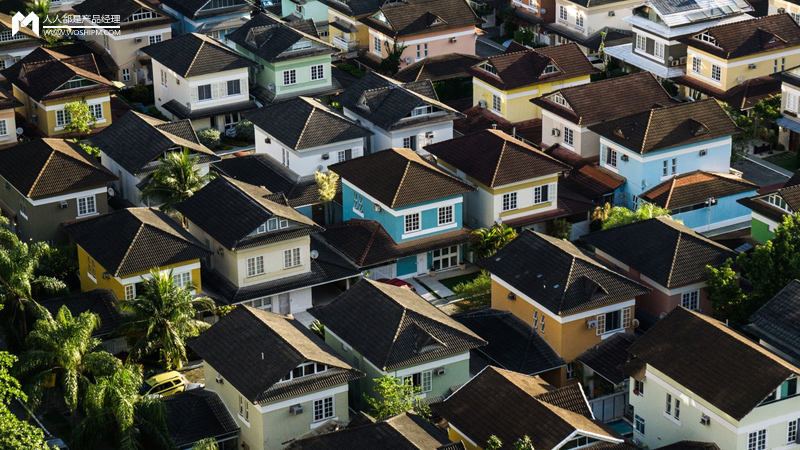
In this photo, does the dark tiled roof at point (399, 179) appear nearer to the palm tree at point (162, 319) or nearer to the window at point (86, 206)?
the window at point (86, 206)

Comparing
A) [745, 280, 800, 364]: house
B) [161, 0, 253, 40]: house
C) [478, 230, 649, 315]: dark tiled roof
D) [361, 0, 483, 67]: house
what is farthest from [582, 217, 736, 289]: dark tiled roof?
[161, 0, 253, 40]: house

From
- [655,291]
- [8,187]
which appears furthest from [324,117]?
[655,291]

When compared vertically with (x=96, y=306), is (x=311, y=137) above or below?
above

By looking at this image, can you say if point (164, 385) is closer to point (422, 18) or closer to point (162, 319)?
point (162, 319)

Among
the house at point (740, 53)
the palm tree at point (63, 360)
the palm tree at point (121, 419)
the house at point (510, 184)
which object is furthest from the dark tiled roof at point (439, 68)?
the palm tree at point (121, 419)

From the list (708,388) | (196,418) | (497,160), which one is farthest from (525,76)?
(196,418)

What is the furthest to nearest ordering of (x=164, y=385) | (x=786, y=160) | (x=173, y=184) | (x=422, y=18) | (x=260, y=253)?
(x=422, y=18), (x=786, y=160), (x=173, y=184), (x=260, y=253), (x=164, y=385)
